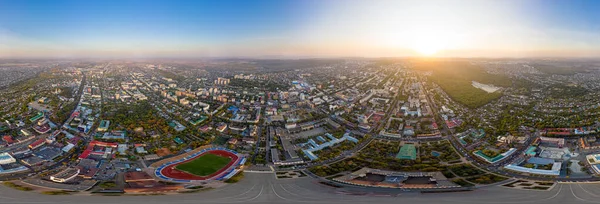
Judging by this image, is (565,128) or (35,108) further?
(35,108)

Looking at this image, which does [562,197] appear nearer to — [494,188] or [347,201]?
[494,188]

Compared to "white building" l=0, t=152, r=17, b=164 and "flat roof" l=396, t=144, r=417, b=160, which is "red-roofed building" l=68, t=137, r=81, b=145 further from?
"flat roof" l=396, t=144, r=417, b=160

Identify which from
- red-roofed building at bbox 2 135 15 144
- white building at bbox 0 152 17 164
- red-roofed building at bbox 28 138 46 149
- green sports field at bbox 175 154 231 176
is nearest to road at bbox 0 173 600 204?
green sports field at bbox 175 154 231 176

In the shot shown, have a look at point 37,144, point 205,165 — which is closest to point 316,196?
point 205,165

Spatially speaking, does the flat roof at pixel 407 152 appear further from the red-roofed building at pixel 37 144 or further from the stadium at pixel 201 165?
the red-roofed building at pixel 37 144

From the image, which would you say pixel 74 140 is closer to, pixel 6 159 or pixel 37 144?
pixel 37 144

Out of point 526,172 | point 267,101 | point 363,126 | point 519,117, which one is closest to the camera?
point 526,172

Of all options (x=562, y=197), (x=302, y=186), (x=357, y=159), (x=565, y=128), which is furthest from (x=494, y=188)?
(x=565, y=128)
